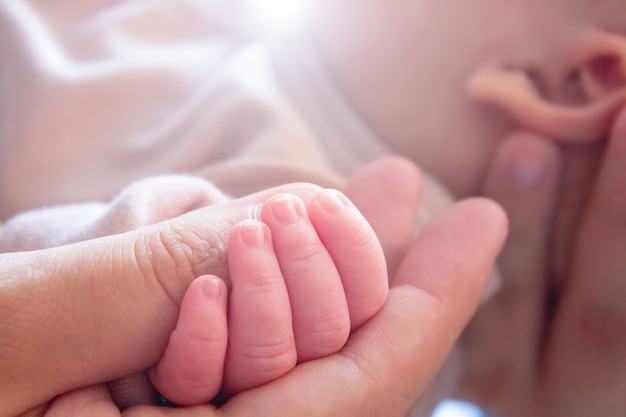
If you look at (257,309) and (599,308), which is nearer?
(257,309)

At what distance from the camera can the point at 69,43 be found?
3.04 ft

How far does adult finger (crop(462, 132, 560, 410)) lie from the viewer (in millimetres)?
744

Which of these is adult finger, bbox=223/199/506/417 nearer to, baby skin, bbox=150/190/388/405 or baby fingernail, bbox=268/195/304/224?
baby skin, bbox=150/190/388/405

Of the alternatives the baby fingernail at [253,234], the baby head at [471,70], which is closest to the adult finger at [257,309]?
the baby fingernail at [253,234]

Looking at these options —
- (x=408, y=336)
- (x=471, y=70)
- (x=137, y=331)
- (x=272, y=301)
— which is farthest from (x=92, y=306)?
(x=471, y=70)

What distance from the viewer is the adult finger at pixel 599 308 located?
2.22 feet

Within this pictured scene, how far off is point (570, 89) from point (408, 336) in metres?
0.44

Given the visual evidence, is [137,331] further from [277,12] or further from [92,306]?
[277,12]

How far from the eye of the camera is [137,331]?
451 mm

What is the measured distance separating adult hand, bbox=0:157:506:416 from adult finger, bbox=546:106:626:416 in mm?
318

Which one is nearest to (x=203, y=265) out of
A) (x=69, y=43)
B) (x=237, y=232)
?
(x=237, y=232)

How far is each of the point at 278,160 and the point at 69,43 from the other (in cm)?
47

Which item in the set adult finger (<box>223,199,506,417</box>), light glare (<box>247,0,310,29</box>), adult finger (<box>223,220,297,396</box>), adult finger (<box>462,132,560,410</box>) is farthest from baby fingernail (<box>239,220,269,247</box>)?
light glare (<box>247,0,310,29</box>)

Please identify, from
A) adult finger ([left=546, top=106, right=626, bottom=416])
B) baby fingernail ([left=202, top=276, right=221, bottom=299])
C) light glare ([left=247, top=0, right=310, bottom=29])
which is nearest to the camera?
baby fingernail ([left=202, top=276, right=221, bottom=299])
